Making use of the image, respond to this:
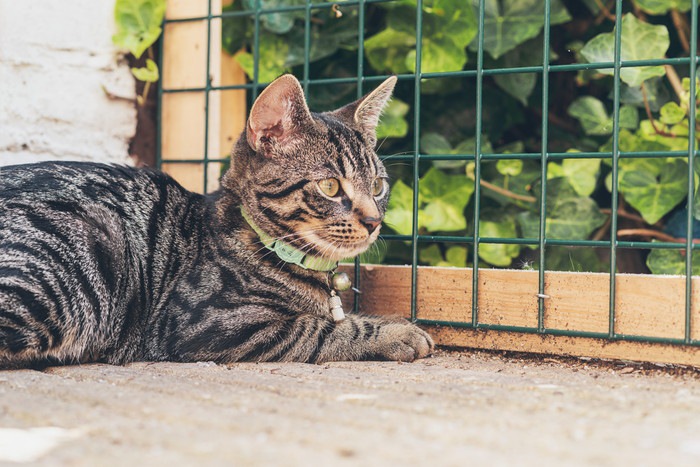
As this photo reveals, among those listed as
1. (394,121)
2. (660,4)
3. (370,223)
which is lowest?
(370,223)

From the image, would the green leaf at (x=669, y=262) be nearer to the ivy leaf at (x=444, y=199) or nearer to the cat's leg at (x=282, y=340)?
the ivy leaf at (x=444, y=199)

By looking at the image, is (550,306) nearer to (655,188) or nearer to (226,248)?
(655,188)

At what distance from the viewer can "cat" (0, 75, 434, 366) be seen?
7.86 ft

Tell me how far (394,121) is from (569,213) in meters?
0.83

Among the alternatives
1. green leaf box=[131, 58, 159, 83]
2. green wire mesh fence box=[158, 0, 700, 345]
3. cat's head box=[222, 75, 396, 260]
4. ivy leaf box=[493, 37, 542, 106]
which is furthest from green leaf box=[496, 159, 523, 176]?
green leaf box=[131, 58, 159, 83]

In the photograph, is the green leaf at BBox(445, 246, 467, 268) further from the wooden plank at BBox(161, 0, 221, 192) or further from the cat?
the wooden plank at BBox(161, 0, 221, 192)

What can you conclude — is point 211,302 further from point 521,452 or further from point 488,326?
point 521,452

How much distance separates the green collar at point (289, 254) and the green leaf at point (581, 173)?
1.18m

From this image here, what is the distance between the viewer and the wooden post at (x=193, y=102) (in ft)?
10.7

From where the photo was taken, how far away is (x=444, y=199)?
3.39m

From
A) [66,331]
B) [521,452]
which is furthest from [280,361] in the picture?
[521,452]

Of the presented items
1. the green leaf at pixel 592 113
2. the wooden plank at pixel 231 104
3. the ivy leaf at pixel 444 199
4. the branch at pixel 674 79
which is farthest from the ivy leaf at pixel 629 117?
the wooden plank at pixel 231 104

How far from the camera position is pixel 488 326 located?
105 inches

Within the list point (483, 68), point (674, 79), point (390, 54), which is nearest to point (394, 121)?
point (390, 54)
